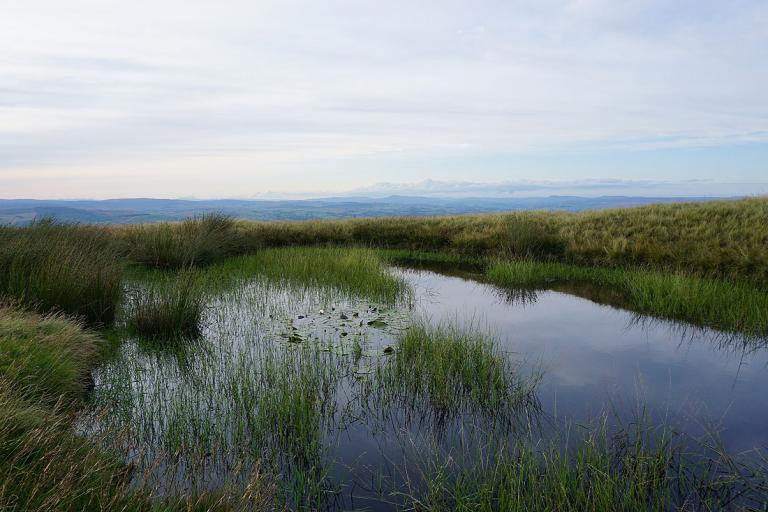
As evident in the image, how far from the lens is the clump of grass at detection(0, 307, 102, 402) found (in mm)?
4648

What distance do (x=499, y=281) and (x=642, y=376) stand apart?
685 centimetres

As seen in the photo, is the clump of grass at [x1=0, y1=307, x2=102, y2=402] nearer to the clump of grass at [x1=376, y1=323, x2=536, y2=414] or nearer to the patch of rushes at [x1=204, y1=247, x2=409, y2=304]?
the clump of grass at [x1=376, y1=323, x2=536, y2=414]

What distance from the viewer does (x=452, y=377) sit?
6.02 m

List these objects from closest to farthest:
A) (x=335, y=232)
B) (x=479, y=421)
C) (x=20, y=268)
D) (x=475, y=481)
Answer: (x=475, y=481), (x=479, y=421), (x=20, y=268), (x=335, y=232)

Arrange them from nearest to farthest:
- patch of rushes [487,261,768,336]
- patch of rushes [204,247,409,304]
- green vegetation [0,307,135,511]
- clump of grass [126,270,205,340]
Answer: green vegetation [0,307,135,511]
clump of grass [126,270,205,340]
patch of rushes [487,261,768,336]
patch of rushes [204,247,409,304]

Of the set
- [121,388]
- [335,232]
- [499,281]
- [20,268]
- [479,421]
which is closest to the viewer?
[479,421]

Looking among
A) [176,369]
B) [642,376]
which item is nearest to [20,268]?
[176,369]

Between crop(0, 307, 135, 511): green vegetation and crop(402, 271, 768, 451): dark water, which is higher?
crop(0, 307, 135, 511): green vegetation

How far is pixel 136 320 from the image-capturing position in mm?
7875

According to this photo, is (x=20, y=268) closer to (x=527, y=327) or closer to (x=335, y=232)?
(x=527, y=327)

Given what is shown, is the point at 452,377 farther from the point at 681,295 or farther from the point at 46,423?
the point at 681,295

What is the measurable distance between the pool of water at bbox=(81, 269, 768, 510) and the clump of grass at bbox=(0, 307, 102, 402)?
0.41m

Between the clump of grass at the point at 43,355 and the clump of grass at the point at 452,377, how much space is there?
360 cm

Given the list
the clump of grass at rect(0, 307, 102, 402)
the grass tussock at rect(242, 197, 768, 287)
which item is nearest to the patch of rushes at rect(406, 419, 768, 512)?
the clump of grass at rect(0, 307, 102, 402)
